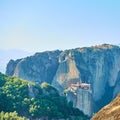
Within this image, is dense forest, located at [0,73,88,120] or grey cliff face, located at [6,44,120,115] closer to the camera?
dense forest, located at [0,73,88,120]

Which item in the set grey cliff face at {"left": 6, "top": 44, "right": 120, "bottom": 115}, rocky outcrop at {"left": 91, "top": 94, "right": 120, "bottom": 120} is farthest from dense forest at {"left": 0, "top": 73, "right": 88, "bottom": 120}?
rocky outcrop at {"left": 91, "top": 94, "right": 120, "bottom": 120}

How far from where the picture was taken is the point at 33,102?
252 ft

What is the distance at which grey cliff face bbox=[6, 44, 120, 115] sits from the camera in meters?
124

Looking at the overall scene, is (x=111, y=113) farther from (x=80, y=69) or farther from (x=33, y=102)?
(x=80, y=69)

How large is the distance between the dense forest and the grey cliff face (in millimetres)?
38496

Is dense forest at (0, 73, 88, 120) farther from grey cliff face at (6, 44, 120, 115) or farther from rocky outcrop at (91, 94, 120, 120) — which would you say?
rocky outcrop at (91, 94, 120, 120)

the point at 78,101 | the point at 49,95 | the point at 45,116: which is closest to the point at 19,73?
the point at 78,101

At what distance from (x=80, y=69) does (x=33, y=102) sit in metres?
49.7

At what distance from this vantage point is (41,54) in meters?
131

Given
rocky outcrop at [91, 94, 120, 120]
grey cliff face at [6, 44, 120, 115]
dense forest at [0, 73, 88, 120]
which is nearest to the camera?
rocky outcrop at [91, 94, 120, 120]

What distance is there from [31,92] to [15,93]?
9.14 ft

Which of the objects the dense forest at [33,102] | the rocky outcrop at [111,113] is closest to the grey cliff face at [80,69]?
the dense forest at [33,102]

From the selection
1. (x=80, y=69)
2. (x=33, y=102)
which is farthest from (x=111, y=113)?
(x=80, y=69)

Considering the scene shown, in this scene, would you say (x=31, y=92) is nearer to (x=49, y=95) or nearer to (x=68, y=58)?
(x=49, y=95)
